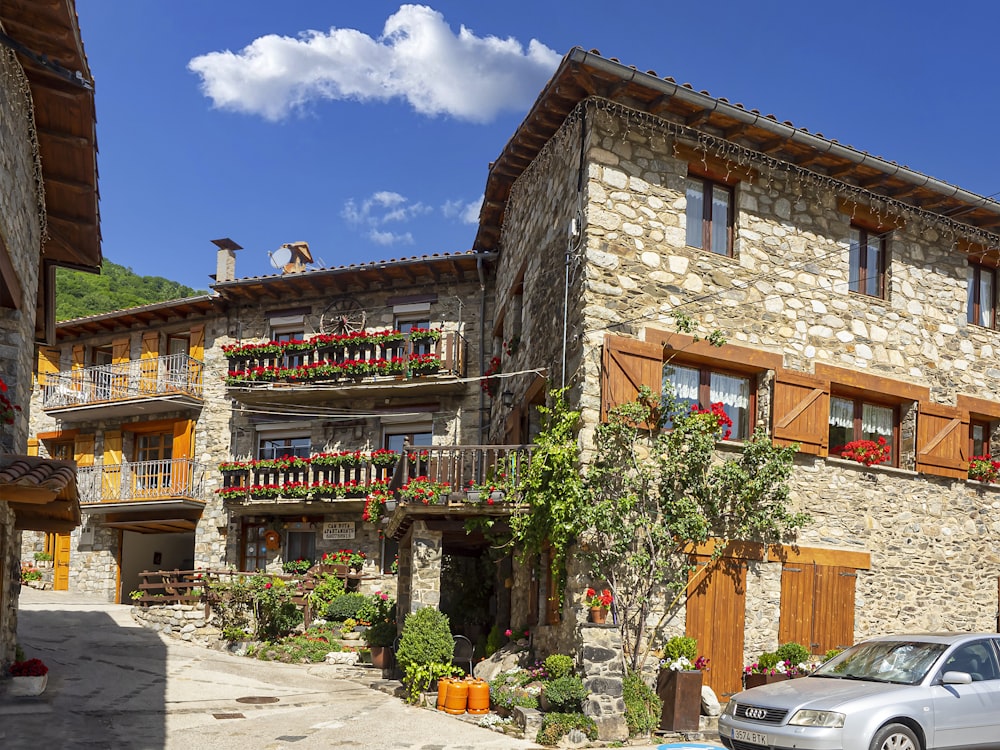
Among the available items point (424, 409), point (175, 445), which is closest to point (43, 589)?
point (175, 445)

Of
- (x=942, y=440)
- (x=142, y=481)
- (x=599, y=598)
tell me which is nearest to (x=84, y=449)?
(x=142, y=481)

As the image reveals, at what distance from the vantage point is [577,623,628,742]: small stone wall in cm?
1059

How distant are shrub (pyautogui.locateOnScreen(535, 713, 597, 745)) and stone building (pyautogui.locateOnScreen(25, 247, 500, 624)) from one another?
1061 centimetres

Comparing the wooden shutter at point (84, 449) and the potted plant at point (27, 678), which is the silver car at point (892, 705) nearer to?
the potted plant at point (27, 678)

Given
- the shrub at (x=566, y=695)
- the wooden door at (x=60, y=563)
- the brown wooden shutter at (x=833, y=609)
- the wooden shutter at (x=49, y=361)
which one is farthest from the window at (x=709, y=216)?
the wooden shutter at (x=49, y=361)

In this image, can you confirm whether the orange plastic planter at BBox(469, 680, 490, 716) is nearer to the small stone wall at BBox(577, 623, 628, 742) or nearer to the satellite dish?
the small stone wall at BBox(577, 623, 628, 742)

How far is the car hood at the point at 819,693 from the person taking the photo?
815 cm

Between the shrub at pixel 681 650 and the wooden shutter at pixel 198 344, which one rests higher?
the wooden shutter at pixel 198 344

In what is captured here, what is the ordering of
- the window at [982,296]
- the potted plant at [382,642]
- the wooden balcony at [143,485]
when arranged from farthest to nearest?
the wooden balcony at [143,485]
the potted plant at [382,642]
the window at [982,296]

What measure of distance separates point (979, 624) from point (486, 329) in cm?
1143

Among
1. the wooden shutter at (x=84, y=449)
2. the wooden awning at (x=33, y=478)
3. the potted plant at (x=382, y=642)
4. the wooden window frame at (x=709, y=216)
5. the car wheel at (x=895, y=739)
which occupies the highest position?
the wooden window frame at (x=709, y=216)

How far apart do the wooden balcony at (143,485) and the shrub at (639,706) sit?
1491 cm

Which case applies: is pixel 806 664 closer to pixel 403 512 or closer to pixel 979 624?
pixel 979 624

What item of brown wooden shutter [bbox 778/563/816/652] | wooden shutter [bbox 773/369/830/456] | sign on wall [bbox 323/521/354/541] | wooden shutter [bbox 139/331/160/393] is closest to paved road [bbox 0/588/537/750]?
brown wooden shutter [bbox 778/563/816/652]
